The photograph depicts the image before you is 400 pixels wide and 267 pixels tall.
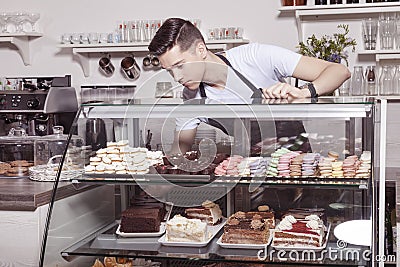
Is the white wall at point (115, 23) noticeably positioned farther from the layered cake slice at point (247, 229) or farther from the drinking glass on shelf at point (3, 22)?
the layered cake slice at point (247, 229)

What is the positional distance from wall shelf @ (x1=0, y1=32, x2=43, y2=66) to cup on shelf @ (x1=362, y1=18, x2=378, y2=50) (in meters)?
2.35

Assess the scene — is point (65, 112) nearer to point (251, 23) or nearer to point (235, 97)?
point (251, 23)

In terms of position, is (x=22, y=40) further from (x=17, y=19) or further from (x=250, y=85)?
(x=250, y=85)

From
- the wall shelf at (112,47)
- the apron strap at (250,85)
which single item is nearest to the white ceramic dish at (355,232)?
the apron strap at (250,85)

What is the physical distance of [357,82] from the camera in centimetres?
390

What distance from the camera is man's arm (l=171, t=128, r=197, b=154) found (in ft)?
6.23

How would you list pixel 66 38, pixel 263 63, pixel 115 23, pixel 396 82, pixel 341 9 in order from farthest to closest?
pixel 115 23 < pixel 66 38 < pixel 341 9 < pixel 396 82 < pixel 263 63

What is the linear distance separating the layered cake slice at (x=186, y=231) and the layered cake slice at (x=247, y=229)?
7 cm

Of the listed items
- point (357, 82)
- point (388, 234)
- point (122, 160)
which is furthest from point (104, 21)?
point (122, 160)

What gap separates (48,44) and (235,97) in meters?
3.11

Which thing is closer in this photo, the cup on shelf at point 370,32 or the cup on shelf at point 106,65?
the cup on shelf at point 370,32

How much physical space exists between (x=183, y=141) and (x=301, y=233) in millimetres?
446

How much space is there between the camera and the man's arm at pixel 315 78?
6.25ft

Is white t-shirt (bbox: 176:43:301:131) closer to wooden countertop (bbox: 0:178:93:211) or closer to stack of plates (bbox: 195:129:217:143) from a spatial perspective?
stack of plates (bbox: 195:129:217:143)
